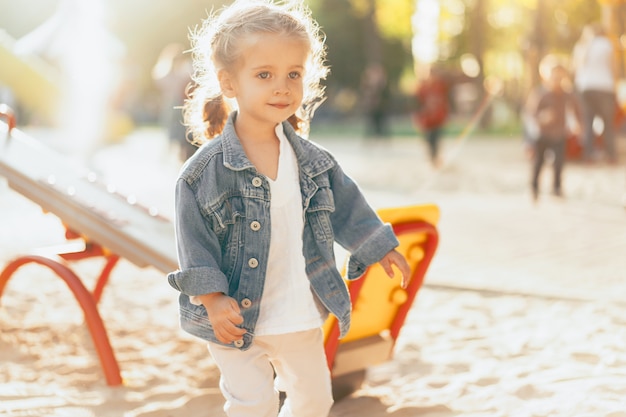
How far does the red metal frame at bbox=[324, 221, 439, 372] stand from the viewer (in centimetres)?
350

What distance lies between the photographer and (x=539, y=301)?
559cm

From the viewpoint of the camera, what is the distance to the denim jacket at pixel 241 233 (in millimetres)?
2484

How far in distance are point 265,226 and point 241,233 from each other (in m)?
0.07

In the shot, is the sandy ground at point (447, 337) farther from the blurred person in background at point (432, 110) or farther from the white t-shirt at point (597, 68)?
the blurred person in background at point (432, 110)

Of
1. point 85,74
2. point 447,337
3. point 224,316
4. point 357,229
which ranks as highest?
point 85,74

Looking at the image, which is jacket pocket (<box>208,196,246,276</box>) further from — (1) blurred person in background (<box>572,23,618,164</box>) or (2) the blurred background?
(1) blurred person in background (<box>572,23,618,164</box>)

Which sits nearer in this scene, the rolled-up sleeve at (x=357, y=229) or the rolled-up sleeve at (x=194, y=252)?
the rolled-up sleeve at (x=194, y=252)

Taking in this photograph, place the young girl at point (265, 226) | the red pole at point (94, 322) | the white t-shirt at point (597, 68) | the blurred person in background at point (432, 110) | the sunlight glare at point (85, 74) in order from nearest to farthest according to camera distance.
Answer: the young girl at point (265, 226)
the red pole at point (94, 322)
the sunlight glare at point (85, 74)
the white t-shirt at point (597, 68)
the blurred person in background at point (432, 110)

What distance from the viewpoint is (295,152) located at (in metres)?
2.72

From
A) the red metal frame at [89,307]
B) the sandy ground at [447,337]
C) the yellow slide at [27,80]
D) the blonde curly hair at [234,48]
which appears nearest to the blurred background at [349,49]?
the yellow slide at [27,80]

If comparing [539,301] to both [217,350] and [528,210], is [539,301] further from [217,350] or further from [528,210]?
[528,210]

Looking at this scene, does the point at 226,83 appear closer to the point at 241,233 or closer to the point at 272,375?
the point at 241,233

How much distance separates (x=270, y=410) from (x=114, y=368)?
153 centimetres

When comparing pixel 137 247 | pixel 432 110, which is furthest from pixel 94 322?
pixel 432 110
